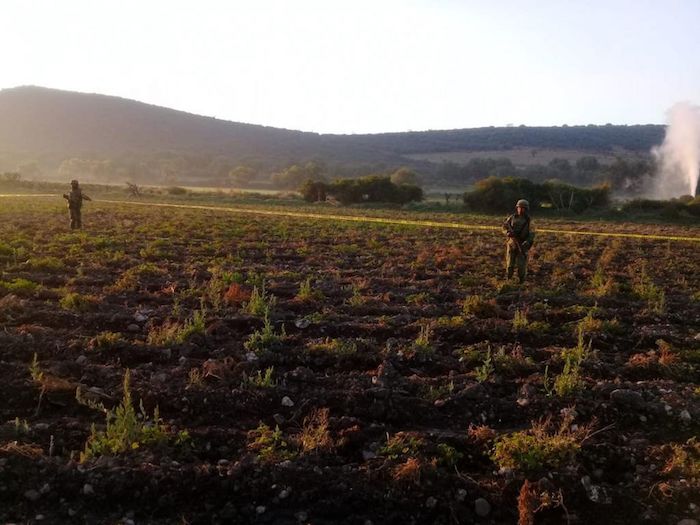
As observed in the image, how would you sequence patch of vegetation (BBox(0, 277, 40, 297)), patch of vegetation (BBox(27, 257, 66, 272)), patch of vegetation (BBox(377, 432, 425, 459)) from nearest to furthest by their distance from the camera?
patch of vegetation (BBox(377, 432, 425, 459)) → patch of vegetation (BBox(0, 277, 40, 297)) → patch of vegetation (BBox(27, 257, 66, 272))

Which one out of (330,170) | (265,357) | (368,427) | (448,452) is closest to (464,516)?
(448,452)

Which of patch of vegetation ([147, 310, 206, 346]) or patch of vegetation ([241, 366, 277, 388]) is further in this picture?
patch of vegetation ([147, 310, 206, 346])

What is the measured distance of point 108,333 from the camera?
699cm

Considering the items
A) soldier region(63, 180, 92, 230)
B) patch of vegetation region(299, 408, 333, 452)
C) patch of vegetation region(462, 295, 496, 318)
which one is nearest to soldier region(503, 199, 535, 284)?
patch of vegetation region(462, 295, 496, 318)

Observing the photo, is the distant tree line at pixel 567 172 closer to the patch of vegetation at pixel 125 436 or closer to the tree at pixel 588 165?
the tree at pixel 588 165

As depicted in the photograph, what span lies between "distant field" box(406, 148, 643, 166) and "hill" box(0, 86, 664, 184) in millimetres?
209

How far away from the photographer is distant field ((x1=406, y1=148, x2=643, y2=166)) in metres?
104

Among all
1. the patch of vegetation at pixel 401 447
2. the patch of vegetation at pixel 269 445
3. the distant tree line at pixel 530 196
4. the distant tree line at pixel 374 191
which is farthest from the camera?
the distant tree line at pixel 374 191

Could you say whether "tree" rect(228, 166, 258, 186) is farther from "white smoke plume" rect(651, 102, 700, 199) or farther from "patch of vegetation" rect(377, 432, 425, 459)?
"patch of vegetation" rect(377, 432, 425, 459)

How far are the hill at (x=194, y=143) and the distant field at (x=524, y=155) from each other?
21cm

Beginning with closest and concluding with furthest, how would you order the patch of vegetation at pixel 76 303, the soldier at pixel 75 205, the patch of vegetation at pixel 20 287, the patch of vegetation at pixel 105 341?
the patch of vegetation at pixel 105 341
the patch of vegetation at pixel 76 303
the patch of vegetation at pixel 20 287
the soldier at pixel 75 205

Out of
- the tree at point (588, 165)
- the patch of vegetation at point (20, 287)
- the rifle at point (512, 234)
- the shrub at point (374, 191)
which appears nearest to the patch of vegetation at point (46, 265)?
the patch of vegetation at point (20, 287)

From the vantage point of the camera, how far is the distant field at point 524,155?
10412 cm

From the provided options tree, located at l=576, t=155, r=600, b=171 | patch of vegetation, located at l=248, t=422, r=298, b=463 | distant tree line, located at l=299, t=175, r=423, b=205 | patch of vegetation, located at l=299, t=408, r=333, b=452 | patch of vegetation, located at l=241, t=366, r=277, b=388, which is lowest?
patch of vegetation, located at l=248, t=422, r=298, b=463
